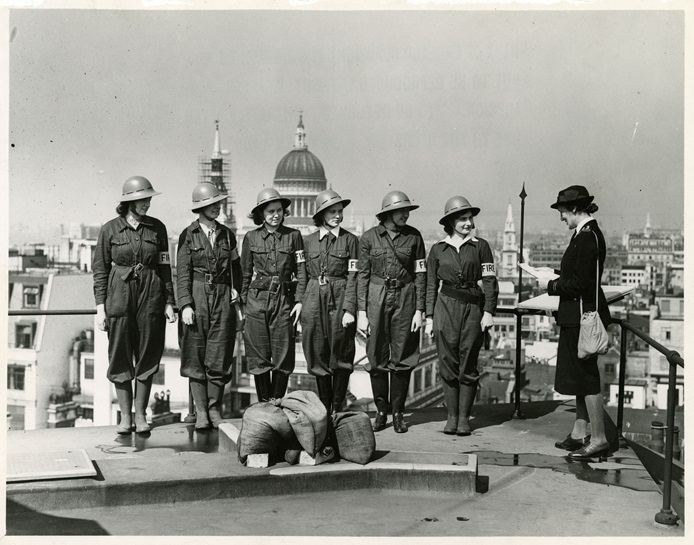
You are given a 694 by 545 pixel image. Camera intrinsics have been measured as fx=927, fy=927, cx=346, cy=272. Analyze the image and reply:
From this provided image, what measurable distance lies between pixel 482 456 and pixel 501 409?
6.32 feet

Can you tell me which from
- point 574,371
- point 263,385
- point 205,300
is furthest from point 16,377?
point 574,371

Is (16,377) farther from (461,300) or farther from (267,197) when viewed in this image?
(461,300)

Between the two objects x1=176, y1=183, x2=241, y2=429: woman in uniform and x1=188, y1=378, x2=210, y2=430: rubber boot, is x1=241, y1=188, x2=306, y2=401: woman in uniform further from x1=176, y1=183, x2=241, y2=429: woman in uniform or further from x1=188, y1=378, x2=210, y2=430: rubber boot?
x1=188, y1=378, x2=210, y2=430: rubber boot

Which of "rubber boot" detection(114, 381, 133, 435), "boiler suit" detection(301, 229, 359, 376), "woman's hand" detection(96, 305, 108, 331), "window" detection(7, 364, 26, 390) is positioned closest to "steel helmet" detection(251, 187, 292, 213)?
"boiler suit" detection(301, 229, 359, 376)

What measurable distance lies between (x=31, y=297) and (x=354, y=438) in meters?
70.2

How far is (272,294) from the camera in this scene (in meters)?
7.67

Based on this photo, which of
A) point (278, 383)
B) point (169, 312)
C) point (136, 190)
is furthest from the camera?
point (278, 383)

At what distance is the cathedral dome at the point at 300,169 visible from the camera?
115 metres

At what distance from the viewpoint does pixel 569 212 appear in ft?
22.6

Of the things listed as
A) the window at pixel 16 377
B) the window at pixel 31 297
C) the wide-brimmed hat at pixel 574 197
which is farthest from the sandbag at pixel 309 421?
→ the window at pixel 31 297

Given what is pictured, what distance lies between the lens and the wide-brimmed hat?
6805 mm

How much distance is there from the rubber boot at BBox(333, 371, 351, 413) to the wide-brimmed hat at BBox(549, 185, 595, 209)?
7.45 feet

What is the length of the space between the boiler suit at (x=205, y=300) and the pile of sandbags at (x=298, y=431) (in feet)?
4.48
